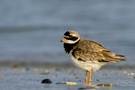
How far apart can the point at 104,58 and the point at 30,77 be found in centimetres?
182

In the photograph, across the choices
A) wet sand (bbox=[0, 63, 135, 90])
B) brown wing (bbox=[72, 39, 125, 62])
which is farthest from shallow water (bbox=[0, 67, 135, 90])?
brown wing (bbox=[72, 39, 125, 62])

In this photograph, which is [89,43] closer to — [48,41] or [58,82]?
[58,82]

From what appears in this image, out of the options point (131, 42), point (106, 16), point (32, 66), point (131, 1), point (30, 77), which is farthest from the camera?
point (131, 1)

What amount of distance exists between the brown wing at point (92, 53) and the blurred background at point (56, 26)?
2.83 meters

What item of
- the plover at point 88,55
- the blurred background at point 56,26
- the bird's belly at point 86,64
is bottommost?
the bird's belly at point 86,64

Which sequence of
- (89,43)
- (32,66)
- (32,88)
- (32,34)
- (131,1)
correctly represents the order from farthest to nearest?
(131,1) < (32,34) < (32,66) < (89,43) < (32,88)

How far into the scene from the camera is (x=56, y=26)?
17438mm

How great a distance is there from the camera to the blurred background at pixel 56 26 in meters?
14.0

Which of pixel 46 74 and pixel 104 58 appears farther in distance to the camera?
pixel 46 74

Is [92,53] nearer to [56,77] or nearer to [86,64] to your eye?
[86,64]

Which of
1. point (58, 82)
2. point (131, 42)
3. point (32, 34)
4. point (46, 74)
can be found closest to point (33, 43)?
point (32, 34)

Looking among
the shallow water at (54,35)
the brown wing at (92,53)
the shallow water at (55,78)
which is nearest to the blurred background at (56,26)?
the shallow water at (54,35)

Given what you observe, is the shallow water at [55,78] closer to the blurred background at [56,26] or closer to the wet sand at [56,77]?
the wet sand at [56,77]

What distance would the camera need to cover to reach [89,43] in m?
9.78
